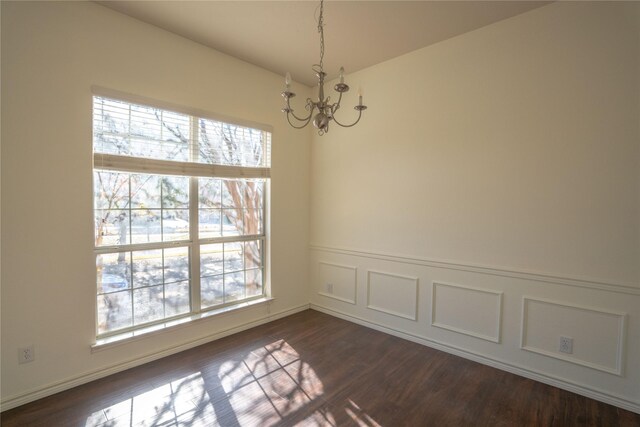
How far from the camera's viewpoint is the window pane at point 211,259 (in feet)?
10.4

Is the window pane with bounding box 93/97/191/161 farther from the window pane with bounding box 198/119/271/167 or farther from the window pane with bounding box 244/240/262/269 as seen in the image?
the window pane with bounding box 244/240/262/269

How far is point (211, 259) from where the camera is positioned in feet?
10.6

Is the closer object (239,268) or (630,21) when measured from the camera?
(630,21)

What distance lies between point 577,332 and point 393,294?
157 cm

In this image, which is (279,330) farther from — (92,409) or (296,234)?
(92,409)

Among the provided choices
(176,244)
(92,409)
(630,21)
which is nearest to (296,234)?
(176,244)

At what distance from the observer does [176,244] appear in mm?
2930

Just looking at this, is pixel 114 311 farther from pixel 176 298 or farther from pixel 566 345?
pixel 566 345

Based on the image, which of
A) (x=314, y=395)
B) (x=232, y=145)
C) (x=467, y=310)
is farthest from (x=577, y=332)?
(x=232, y=145)

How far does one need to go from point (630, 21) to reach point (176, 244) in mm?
3997

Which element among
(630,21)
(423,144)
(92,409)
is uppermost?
(630,21)

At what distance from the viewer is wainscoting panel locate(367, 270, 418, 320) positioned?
3.22 m

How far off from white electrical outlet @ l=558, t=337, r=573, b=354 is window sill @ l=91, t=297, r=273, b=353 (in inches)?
114

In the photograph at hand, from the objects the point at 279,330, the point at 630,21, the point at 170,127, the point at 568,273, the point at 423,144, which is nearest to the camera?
the point at 630,21
